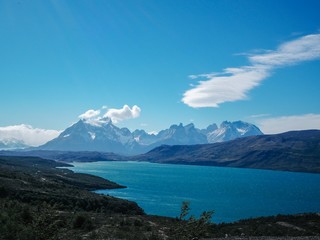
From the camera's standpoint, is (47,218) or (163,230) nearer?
(47,218)

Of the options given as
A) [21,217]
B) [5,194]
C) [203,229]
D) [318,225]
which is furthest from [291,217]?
[5,194]

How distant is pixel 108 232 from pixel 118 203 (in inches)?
2233

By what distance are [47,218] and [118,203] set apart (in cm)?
8113

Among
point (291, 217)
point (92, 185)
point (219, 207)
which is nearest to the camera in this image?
point (291, 217)

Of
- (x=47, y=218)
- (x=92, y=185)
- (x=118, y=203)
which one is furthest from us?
(x=92, y=185)

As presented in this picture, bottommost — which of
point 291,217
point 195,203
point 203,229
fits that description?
point 195,203

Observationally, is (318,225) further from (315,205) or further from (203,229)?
(315,205)

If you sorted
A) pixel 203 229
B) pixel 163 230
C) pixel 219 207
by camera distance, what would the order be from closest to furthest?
1. pixel 203 229
2. pixel 163 230
3. pixel 219 207

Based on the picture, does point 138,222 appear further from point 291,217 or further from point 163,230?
point 291,217

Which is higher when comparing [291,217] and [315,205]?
[291,217]

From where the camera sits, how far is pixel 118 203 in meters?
97.0

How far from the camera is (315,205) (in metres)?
136

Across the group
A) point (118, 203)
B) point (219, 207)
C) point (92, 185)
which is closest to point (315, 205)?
point (219, 207)

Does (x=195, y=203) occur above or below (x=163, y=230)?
below
